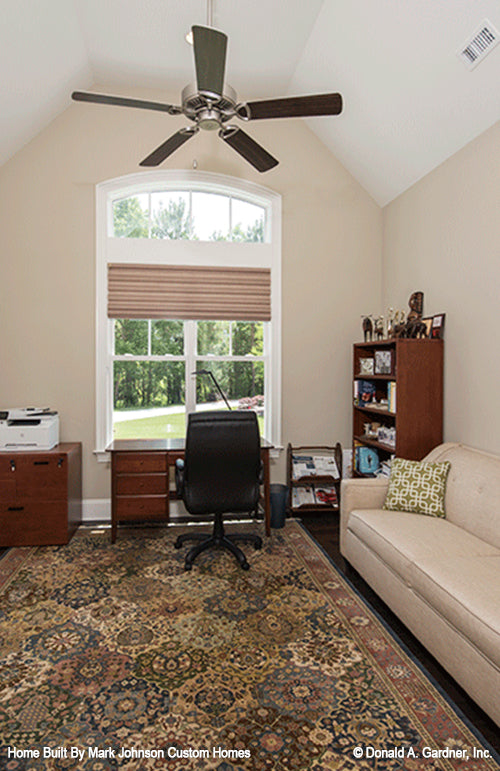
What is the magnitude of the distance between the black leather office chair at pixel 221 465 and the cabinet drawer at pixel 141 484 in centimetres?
53

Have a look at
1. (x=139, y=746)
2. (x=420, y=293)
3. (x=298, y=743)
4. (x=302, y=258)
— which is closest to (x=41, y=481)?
(x=139, y=746)

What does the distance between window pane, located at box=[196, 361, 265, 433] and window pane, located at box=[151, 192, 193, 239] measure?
4.06 ft

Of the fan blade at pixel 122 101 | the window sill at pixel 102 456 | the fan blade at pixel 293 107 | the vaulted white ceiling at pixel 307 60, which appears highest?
the vaulted white ceiling at pixel 307 60

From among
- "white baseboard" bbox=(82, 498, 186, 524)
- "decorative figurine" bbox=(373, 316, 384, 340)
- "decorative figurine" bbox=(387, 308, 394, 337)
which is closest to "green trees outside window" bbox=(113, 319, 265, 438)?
"white baseboard" bbox=(82, 498, 186, 524)

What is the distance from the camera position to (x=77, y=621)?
2.57m

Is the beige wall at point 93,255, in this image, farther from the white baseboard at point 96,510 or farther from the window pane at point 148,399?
the window pane at point 148,399

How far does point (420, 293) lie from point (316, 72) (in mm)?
1906

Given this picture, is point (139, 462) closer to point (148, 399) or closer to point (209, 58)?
point (148, 399)

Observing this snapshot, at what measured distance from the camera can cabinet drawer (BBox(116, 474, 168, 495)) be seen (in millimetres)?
3705

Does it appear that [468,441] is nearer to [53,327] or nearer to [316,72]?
[316,72]

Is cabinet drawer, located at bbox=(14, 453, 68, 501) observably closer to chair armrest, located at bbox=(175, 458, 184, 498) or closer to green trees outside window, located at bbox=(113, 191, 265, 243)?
chair armrest, located at bbox=(175, 458, 184, 498)

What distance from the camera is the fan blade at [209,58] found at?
2.05 metres

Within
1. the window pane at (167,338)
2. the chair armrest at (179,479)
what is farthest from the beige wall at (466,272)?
the window pane at (167,338)

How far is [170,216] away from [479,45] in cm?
274
